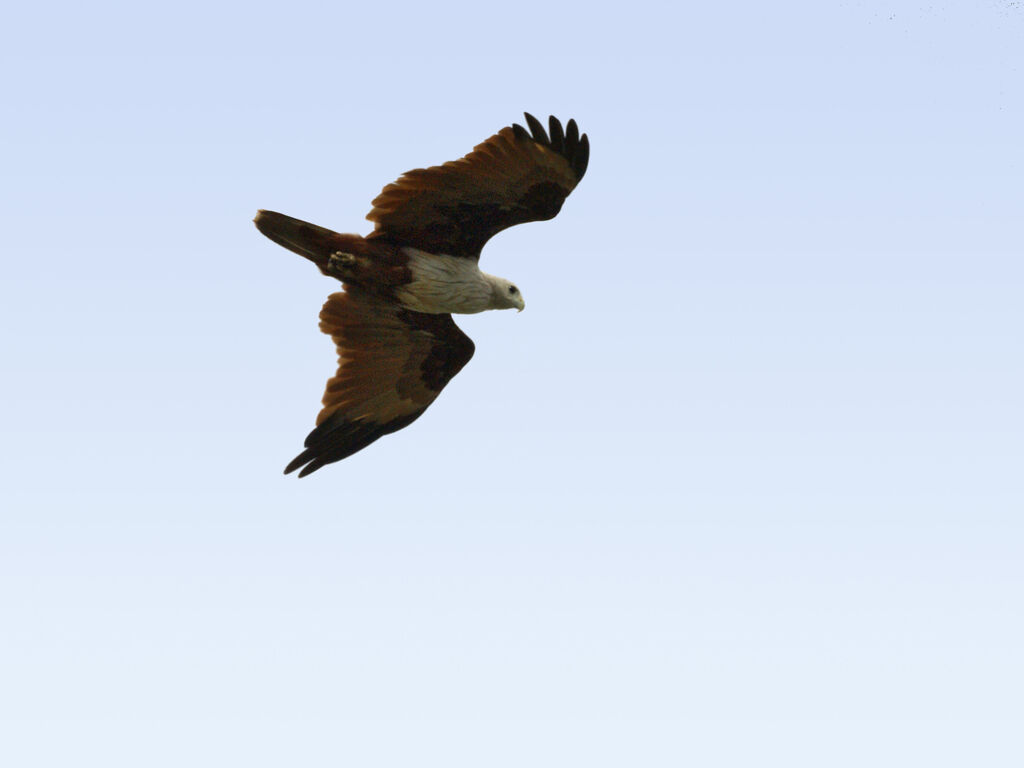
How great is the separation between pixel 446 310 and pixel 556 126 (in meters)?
2.32

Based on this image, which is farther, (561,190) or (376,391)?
(376,391)

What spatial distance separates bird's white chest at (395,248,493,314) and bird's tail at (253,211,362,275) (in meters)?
0.62

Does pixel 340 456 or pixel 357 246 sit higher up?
pixel 357 246

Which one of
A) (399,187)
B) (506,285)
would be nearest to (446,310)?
(506,285)

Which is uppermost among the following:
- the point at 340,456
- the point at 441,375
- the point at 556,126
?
the point at 556,126

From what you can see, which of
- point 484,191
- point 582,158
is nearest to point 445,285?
point 484,191

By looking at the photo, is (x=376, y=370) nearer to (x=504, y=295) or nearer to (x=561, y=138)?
(x=504, y=295)

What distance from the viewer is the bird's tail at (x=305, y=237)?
39.8ft

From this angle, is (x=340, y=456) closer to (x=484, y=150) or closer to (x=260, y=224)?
(x=260, y=224)

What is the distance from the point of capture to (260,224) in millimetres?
12070

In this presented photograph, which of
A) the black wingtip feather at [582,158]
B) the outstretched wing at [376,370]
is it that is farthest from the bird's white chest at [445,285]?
the black wingtip feather at [582,158]

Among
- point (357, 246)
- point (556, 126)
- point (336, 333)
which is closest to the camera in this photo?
point (556, 126)

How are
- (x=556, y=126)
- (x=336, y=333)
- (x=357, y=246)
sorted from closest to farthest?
(x=556, y=126) < (x=357, y=246) < (x=336, y=333)

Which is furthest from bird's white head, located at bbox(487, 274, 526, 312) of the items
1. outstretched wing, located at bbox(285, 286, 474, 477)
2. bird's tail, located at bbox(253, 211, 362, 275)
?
bird's tail, located at bbox(253, 211, 362, 275)
